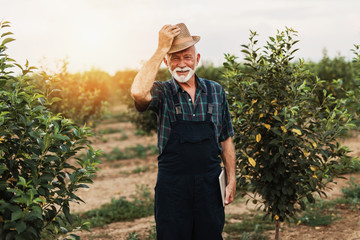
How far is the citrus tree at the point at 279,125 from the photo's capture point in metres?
4.10

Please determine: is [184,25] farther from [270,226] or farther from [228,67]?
[270,226]

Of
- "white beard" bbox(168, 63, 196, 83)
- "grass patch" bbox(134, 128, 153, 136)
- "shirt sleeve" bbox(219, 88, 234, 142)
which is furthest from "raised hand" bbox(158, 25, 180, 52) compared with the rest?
"grass patch" bbox(134, 128, 153, 136)

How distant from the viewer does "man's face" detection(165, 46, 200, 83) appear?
307 centimetres

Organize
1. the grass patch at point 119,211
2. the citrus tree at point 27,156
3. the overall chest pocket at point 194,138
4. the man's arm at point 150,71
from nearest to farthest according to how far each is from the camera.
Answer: the citrus tree at point 27,156, the man's arm at point 150,71, the overall chest pocket at point 194,138, the grass patch at point 119,211

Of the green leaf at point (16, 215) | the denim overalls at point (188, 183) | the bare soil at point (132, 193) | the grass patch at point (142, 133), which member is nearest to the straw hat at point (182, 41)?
the denim overalls at point (188, 183)

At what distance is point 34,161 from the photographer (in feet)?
8.90

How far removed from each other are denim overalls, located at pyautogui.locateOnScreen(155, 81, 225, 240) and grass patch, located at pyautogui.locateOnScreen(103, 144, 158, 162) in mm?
8828

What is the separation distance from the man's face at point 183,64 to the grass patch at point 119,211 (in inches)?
161

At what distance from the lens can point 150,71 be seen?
9.28 feet

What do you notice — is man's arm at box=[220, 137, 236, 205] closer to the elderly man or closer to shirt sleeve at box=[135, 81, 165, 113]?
the elderly man

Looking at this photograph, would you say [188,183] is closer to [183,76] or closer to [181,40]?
[183,76]

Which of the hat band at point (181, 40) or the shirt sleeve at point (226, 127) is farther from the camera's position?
the shirt sleeve at point (226, 127)

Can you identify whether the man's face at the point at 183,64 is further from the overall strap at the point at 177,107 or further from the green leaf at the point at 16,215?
the green leaf at the point at 16,215

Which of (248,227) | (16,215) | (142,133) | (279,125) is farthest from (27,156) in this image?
(142,133)
